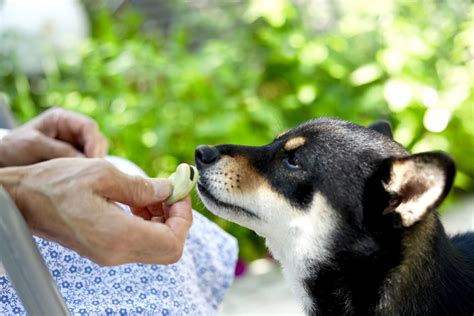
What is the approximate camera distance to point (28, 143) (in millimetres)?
2395

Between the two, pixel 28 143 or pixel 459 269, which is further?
pixel 28 143

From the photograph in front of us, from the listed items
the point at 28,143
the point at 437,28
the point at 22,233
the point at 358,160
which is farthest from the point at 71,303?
the point at 437,28

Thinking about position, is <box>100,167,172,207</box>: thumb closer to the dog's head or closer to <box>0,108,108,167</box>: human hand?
the dog's head

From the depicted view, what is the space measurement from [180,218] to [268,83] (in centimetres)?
358

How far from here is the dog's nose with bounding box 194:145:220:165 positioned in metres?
2.26

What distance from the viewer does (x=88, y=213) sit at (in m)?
1.50

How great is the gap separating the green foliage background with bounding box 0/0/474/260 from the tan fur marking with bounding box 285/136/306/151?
7.00ft

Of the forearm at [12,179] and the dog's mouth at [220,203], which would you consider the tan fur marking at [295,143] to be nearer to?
the dog's mouth at [220,203]

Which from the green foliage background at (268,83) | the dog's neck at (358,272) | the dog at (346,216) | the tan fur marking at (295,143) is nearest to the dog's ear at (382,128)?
the dog at (346,216)

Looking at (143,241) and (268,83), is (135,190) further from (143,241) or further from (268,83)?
(268,83)

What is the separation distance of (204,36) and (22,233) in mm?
5144

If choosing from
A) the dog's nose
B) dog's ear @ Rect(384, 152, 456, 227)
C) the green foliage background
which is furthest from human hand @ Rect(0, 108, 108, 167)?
the green foliage background

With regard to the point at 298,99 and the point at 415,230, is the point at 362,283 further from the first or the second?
the point at 298,99

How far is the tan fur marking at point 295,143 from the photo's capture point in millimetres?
2218
